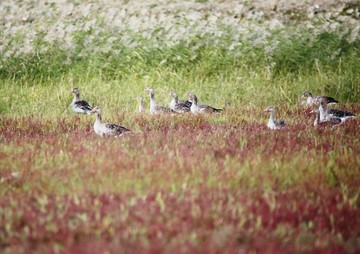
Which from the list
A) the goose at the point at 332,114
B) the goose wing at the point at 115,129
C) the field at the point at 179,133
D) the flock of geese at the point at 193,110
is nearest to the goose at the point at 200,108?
the flock of geese at the point at 193,110

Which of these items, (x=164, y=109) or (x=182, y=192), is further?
(x=164, y=109)

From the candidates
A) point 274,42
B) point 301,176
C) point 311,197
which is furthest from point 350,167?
point 274,42

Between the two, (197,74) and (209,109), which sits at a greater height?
(209,109)

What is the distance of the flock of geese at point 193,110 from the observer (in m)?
11.8

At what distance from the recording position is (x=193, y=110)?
48.9 feet

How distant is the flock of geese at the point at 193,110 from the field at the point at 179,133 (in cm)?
27

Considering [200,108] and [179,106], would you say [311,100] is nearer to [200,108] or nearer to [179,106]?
[200,108]

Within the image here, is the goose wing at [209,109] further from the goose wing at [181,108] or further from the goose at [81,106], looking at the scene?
the goose at [81,106]

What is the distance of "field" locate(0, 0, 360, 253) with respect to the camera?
19.8 ft

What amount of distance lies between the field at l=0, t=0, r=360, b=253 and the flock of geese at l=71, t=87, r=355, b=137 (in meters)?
0.27

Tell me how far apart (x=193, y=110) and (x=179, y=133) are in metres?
3.76

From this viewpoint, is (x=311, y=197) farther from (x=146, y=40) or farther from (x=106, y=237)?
(x=146, y=40)

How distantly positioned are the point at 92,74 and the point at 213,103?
4.87 metres

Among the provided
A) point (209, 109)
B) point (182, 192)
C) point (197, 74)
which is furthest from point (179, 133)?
point (197, 74)
